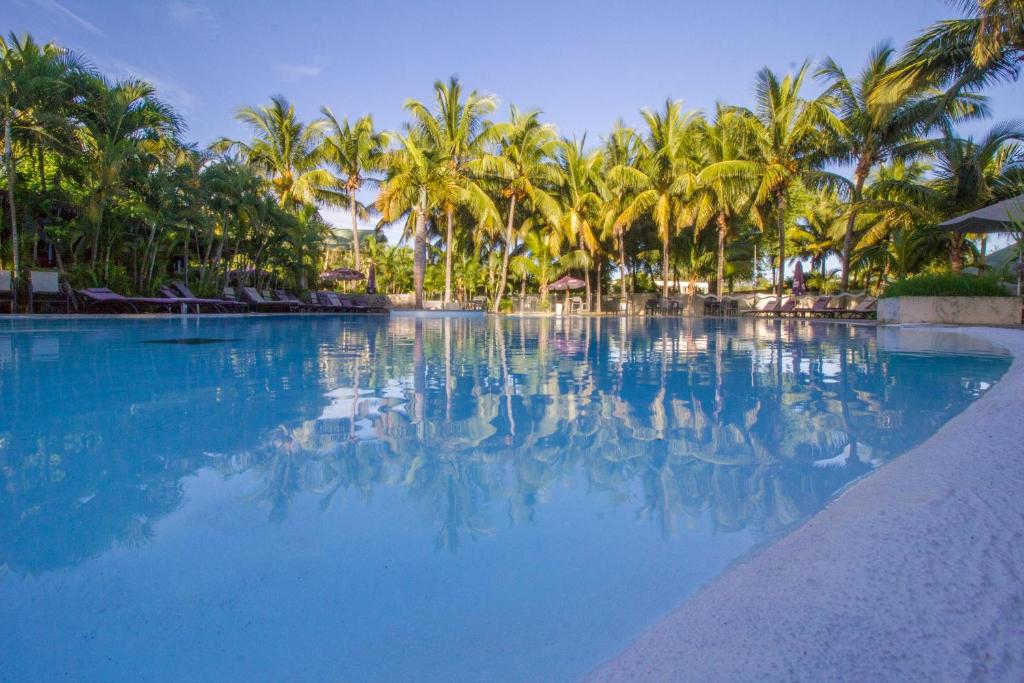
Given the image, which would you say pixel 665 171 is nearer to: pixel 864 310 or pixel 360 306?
pixel 864 310

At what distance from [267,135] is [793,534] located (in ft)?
99.9

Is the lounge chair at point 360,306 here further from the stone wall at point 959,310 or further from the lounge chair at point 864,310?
the stone wall at point 959,310

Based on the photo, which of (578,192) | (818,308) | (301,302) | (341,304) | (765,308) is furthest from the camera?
(578,192)

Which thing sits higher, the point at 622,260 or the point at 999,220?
the point at 622,260

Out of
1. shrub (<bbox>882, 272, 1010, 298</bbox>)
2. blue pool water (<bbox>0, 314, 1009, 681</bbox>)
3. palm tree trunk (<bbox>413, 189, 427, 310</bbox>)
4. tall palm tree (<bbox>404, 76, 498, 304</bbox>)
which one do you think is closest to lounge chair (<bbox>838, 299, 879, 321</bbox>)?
shrub (<bbox>882, 272, 1010, 298</bbox>)

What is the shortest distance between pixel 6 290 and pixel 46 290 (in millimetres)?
778

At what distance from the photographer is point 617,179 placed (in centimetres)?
2681

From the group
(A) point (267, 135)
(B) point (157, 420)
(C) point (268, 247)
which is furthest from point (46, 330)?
(A) point (267, 135)

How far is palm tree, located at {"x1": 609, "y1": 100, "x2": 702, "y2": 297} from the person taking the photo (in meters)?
26.2

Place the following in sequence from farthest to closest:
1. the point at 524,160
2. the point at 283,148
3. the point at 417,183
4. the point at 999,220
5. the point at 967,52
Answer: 1. the point at 283,148
2. the point at 524,160
3. the point at 417,183
4. the point at 999,220
5. the point at 967,52

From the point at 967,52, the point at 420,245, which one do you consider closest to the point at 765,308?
the point at 967,52

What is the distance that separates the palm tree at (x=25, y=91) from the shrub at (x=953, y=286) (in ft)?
67.6

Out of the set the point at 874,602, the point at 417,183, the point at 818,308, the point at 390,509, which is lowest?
the point at 390,509

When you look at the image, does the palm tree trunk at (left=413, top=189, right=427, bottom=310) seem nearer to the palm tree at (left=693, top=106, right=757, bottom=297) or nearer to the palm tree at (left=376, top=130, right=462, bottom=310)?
the palm tree at (left=376, top=130, right=462, bottom=310)
